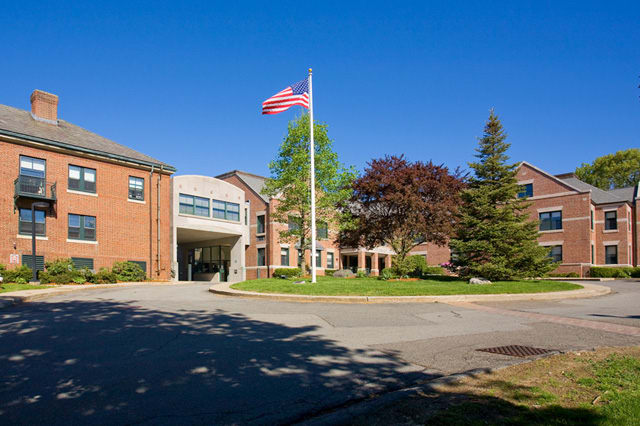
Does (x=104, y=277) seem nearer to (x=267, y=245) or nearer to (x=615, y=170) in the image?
(x=267, y=245)

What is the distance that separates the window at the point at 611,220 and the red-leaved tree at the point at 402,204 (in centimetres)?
2331

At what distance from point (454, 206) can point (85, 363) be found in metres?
23.3

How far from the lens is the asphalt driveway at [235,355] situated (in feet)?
14.7

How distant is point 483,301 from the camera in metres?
15.1

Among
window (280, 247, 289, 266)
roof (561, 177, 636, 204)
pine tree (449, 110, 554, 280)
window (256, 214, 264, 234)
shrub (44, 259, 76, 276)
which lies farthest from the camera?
roof (561, 177, 636, 204)

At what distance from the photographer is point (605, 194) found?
4516 centimetres

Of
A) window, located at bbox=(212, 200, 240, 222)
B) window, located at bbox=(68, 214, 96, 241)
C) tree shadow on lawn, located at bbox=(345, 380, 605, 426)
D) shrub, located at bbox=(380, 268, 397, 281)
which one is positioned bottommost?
shrub, located at bbox=(380, 268, 397, 281)

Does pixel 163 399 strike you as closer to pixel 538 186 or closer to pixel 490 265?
pixel 490 265

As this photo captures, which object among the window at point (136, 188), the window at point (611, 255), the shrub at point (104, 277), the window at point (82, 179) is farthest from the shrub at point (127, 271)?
the window at point (611, 255)

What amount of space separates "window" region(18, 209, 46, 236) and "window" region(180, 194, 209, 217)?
33.2ft

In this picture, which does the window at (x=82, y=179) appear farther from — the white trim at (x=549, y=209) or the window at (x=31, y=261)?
the white trim at (x=549, y=209)

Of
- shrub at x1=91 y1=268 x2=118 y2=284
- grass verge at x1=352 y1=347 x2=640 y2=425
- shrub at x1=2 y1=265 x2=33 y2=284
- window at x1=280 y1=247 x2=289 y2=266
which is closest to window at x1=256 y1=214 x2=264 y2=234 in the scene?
window at x1=280 y1=247 x2=289 y2=266

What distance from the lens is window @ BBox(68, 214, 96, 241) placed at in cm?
2823

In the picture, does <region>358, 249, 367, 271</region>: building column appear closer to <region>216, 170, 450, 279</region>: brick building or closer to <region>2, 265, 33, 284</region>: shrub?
<region>216, 170, 450, 279</region>: brick building
